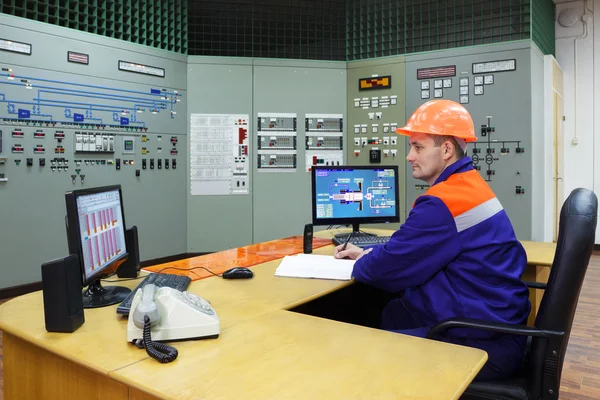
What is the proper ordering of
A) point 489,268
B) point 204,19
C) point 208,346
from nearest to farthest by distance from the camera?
point 208,346, point 489,268, point 204,19

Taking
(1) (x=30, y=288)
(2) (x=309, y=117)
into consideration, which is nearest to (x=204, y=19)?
(2) (x=309, y=117)

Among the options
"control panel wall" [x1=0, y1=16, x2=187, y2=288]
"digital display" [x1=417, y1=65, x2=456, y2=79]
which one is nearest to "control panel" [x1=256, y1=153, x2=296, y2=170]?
"control panel wall" [x1=0, y1=16, x2=187, y2=288]

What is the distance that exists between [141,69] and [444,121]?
13.3 feet

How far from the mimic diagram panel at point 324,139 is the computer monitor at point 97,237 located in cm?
388

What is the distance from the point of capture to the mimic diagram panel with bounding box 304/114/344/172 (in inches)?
220

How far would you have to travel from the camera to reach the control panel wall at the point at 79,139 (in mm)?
4059

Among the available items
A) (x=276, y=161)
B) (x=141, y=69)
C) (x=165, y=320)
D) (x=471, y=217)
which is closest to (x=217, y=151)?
(x=276, y=161)

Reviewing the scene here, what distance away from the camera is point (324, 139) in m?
5.62

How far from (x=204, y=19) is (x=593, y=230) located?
5.38 m

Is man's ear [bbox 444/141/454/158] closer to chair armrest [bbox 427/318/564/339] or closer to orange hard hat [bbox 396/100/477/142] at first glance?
orange hard hat [bbox 396/100/477/142]

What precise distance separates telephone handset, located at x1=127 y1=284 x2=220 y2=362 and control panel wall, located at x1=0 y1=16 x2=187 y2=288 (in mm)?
3501

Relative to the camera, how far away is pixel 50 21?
4469 mm

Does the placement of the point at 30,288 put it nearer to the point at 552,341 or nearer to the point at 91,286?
the point at 91,286

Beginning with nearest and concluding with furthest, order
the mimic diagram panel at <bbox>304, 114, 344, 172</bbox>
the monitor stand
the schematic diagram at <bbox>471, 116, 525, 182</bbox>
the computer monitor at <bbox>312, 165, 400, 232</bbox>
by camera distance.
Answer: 1. the monitor stand
2. the computer monitor at <bbox>312, 165, 400, 232</bbox>
3. the schematic diagram at <bbox>471, 116, 525, 182</bbox>
4. the mimic diagram panel at <bbox>304, 114, 344, 172</bbox>
